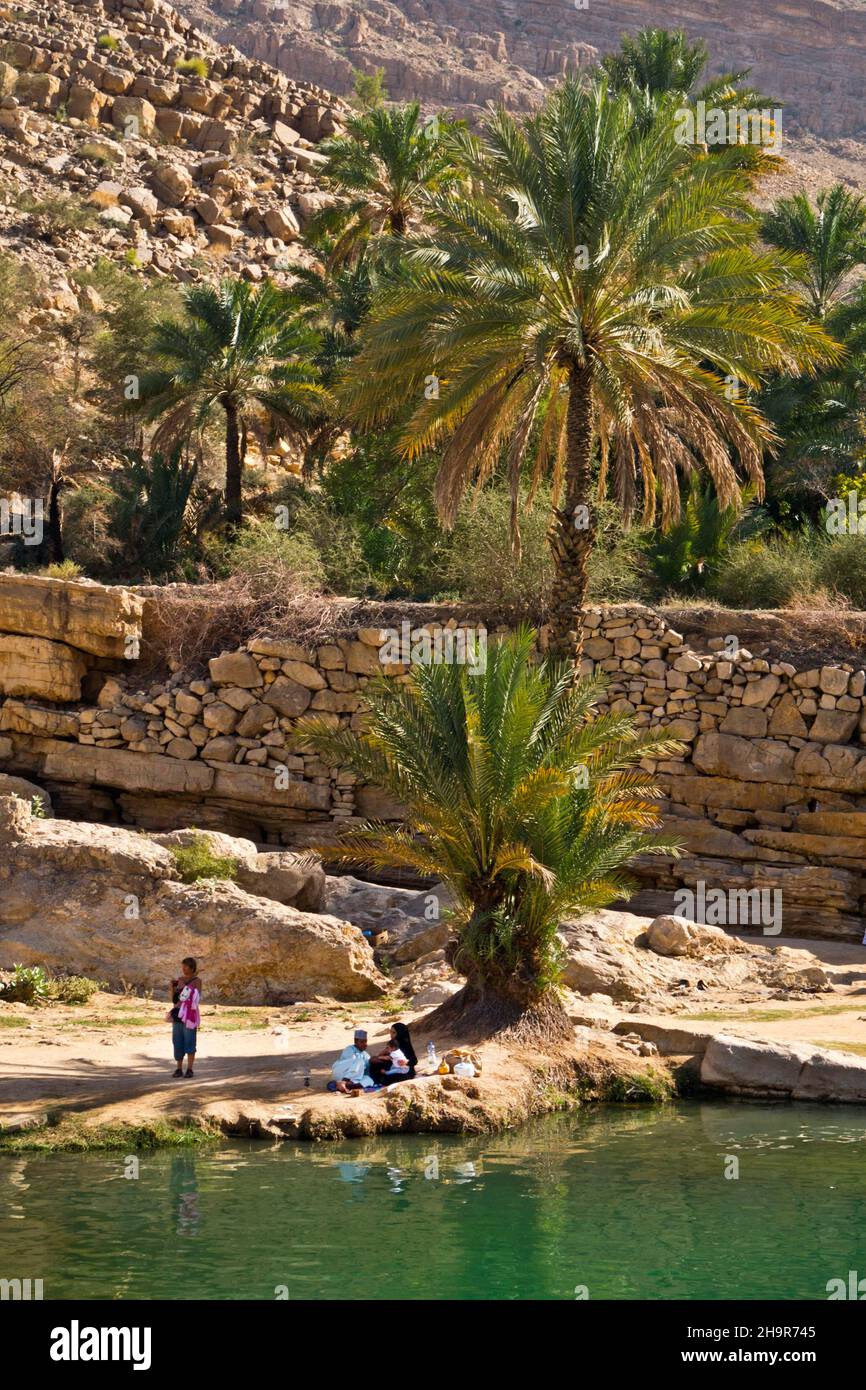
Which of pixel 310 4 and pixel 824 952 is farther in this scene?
pixel 310 4

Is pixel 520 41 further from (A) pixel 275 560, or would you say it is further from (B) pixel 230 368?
(A) pixel 275 560

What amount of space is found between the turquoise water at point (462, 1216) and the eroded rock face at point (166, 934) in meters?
4.59

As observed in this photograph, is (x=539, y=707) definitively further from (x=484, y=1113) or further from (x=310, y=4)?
(x=310, y=4)

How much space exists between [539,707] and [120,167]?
39215 millimetres

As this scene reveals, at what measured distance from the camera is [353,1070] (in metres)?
11.9

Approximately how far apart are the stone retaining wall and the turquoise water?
338 inches

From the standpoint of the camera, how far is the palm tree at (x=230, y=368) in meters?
25.7

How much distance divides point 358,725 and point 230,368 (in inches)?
321

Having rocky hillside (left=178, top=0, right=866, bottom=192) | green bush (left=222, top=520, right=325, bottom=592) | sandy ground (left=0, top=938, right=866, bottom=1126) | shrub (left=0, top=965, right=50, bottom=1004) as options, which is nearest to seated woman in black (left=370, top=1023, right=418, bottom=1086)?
sandy ground (left=0, top=938, right=866, bottom=1126)

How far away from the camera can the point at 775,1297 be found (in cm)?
801

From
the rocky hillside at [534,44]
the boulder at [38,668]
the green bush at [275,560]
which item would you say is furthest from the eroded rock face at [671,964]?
the rocky hillside at [534,44]

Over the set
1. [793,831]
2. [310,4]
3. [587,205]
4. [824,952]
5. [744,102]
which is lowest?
[824,952]

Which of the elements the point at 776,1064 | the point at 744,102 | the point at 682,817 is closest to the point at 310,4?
the point at 744,102

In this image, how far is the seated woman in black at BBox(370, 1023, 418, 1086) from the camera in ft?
39.5
